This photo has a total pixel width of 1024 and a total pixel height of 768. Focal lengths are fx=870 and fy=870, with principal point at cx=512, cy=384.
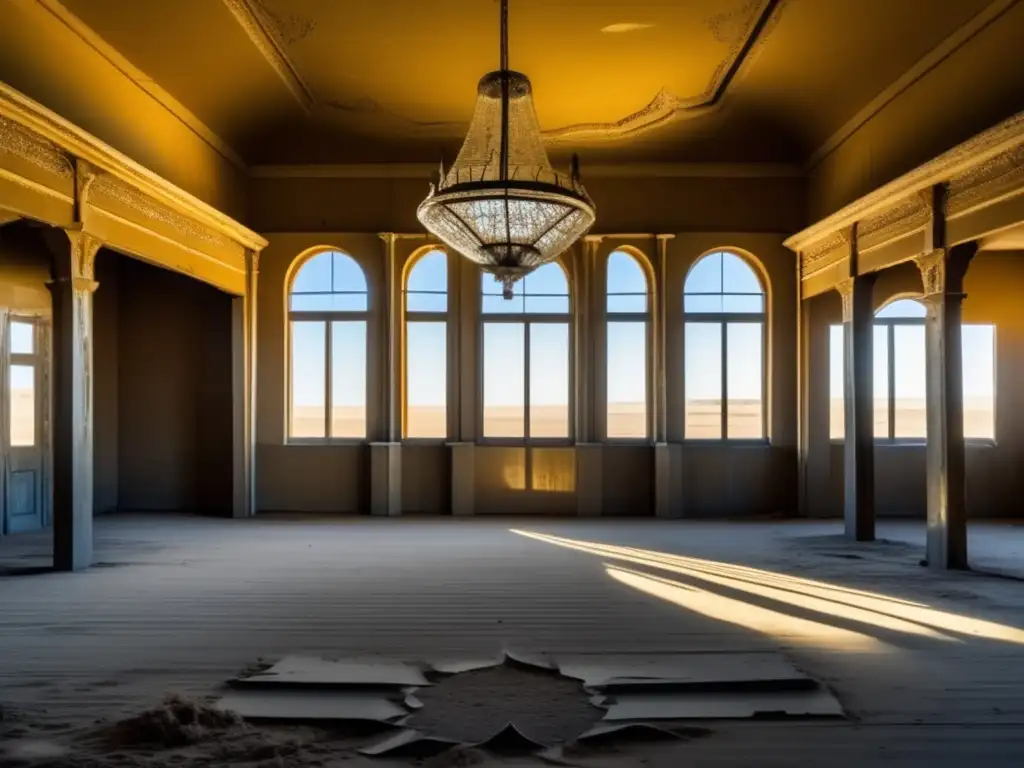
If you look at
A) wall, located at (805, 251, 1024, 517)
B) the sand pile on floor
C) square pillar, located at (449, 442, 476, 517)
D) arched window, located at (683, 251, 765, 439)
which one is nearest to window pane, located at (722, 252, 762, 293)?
arched window, located at (683, 251, 765, 439)

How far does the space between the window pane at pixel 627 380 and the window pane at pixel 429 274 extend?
1.85 meters

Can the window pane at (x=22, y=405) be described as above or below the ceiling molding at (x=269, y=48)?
below

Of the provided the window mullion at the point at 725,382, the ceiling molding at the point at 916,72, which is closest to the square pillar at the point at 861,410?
the ceiling molding at the point at 916,72

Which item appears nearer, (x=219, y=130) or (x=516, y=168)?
(x=516, y=168)

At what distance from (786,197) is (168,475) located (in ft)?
31.6

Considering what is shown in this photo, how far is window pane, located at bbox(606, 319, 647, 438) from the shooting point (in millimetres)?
12312

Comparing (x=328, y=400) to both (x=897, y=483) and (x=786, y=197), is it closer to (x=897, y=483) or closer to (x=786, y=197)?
(x=786, y=197)

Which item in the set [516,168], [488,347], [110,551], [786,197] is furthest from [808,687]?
[786,197]

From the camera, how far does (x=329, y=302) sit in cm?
1245

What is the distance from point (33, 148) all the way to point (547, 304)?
7.07 m

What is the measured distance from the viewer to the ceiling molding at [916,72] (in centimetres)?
746

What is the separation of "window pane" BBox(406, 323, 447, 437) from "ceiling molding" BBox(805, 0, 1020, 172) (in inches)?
225

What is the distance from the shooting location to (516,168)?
6.95 metres

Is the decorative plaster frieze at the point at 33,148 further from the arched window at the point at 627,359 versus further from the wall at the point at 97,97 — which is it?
the arched window at the point at 627,359
